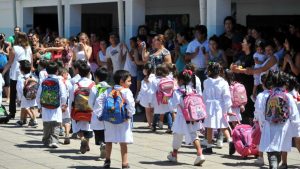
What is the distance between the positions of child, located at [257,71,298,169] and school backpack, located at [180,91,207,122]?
1068mm

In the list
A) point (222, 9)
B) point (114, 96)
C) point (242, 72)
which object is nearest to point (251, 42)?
point (242, 72)

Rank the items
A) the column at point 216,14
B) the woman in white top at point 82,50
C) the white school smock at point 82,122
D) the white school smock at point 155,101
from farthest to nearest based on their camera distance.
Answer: the woman in white top at point 82,50 → the column at point 216,14 → the white school smock at point 155,101 → the white school smock at point 82,122

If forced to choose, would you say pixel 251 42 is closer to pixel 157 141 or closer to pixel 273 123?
pixel 157 141

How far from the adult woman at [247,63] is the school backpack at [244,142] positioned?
8.25 ft

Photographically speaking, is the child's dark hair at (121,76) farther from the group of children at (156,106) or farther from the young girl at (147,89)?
the young girl at (147,89)

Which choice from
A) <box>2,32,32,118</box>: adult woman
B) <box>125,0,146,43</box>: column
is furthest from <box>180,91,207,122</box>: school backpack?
<box>125,0,146,43</box>: column

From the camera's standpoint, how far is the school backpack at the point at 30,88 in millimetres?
15001

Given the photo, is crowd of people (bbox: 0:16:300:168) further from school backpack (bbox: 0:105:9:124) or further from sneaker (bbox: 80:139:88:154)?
school backpack (bbox: 0:105:9:124)

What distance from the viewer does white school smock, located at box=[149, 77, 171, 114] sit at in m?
14.8

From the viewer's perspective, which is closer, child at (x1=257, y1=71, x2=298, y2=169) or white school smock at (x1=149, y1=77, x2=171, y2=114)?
child at (x1=257, y1=71, x2=298, y2=169)

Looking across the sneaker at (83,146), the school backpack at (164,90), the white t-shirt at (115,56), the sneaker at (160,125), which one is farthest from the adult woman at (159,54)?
the sneaker at (83,146)

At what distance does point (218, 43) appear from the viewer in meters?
15.2

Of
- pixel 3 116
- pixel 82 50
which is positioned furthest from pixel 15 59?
pixel 82 50

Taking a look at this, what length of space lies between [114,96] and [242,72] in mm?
4646
